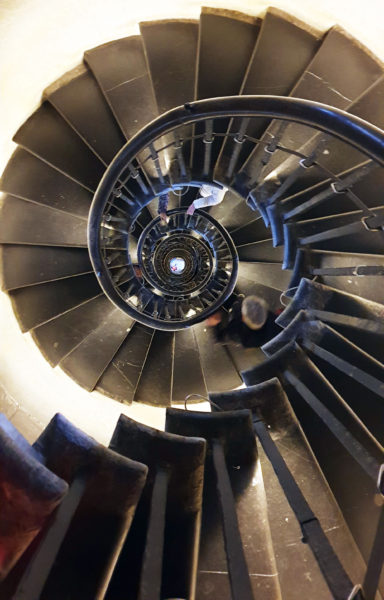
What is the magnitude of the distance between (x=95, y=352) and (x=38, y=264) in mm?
1127

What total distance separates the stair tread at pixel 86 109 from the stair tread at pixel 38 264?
1.14 metres

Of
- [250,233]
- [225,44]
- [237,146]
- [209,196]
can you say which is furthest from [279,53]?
[250,233]

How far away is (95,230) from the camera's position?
3.41 metres

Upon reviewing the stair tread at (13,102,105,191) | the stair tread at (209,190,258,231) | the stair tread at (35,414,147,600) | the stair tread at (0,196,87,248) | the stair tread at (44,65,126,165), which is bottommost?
the stair tread at (35,414,147,600)

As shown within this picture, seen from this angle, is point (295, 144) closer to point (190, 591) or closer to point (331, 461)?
point (331, 461)

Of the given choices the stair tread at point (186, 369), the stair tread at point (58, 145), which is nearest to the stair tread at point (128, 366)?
the stair tread at point (186, 369)

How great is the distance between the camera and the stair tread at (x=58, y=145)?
3.62 m

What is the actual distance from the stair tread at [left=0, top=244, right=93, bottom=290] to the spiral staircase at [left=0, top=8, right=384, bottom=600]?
0.02 meters

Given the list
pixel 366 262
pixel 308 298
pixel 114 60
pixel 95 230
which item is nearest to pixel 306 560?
pixel 308 298

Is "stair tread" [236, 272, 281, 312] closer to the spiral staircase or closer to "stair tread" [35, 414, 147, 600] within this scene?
the spiral staircase

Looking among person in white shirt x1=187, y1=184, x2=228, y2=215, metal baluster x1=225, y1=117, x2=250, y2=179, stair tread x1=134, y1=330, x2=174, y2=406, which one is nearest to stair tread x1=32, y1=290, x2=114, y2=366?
stair tread x1=134, y1=330, x2=174, y2=406

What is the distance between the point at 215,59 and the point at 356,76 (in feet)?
3.79

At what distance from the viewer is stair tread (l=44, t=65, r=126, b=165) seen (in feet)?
11.7

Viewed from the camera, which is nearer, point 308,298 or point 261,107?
point 261,107
